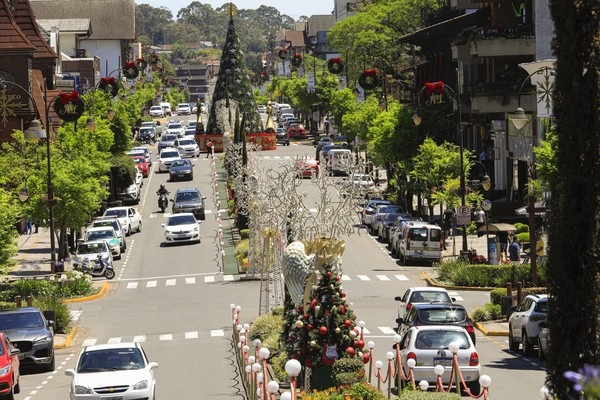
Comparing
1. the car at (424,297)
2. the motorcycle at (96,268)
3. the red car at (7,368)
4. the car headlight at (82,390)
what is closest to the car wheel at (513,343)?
the car at (424,297)

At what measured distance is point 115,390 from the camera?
81.5 ft

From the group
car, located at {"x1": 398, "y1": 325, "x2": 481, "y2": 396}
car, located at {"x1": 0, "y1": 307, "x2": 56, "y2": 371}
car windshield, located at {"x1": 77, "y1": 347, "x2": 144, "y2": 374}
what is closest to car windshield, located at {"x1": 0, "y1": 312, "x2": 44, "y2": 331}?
→ car, located at {"x1": 0, "y1": 307, "x2": 56, "y2": 371}

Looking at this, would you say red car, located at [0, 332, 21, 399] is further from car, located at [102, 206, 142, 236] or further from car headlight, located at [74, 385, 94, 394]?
car, located at [102, 206, 142, 236]

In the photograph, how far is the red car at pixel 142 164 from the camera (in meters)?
89.4

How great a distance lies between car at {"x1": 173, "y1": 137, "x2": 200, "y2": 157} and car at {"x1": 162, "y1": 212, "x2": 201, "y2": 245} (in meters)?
40.7

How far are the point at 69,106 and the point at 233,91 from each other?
4013 cm

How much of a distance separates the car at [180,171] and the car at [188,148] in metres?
15.4

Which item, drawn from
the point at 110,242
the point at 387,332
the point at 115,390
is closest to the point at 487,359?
the point at 387,332

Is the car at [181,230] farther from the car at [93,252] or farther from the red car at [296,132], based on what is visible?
the red car at [296,132]

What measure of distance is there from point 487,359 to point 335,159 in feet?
164

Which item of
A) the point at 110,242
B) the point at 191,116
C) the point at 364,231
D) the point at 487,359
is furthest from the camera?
the point at 191,116

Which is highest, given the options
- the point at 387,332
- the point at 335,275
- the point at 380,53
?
the point at 380,53

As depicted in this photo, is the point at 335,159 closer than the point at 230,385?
No

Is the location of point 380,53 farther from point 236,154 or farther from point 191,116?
point 191,116
